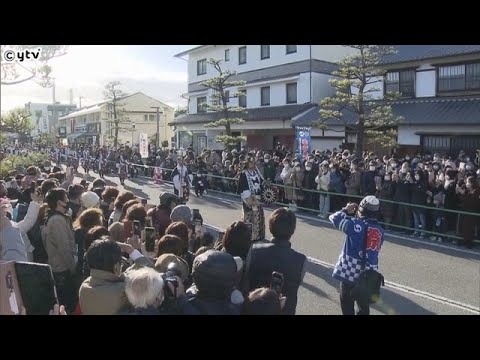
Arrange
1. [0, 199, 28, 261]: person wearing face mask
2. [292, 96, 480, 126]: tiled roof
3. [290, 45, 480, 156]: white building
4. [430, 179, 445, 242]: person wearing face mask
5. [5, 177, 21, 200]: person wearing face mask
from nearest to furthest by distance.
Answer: [0, 199, 28, 261]: person wearing face mask
[5, 177, 21, 200]: person wearing face mask
[430, 179, 445, 242]: person wearing face mask
[292, 96, 480, 126]: tiled roof
[290, 45, 480, 156]: white building

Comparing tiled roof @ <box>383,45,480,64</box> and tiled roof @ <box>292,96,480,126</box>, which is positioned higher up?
tiled roof @ <box>383,45,480,64</box>

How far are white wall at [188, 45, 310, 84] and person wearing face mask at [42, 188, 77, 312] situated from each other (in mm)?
18240

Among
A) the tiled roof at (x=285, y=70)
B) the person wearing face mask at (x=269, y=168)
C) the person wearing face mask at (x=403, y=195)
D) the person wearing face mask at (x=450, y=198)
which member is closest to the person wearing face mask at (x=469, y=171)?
the person wearing face mask at (x=450, y=198)

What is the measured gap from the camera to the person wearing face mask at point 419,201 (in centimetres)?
968

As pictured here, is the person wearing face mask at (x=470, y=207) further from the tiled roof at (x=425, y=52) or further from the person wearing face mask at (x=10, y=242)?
the tiled roof at (x=425, y=52)

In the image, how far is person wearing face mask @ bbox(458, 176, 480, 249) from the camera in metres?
8.66

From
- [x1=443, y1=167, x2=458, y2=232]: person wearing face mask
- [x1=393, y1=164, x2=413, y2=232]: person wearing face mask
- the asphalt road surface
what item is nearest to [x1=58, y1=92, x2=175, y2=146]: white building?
the asphalt road surface

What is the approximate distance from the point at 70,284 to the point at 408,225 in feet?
25.0

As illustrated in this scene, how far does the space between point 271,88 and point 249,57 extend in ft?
7.78

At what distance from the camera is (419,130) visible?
17.8 metres

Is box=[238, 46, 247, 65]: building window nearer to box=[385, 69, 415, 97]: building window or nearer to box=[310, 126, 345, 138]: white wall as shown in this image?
box=[310, 126, 345, 138]: white wall

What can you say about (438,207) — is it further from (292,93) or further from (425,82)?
(292,93)

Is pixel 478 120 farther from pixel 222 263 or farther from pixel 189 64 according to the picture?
pixel 189 64

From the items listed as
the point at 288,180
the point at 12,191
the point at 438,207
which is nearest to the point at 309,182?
the point at 288,180
